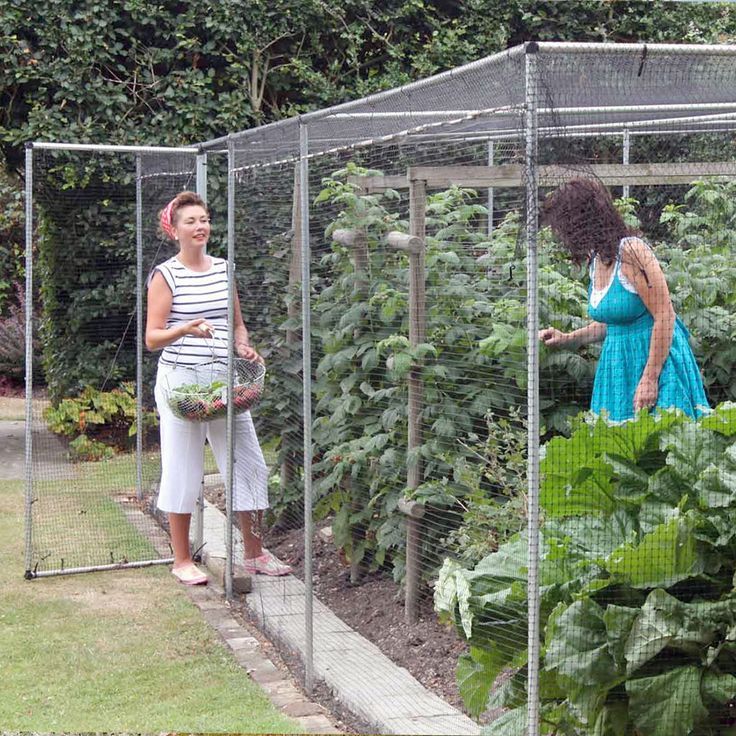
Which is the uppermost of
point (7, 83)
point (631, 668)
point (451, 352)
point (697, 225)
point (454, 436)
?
point (7, 83)

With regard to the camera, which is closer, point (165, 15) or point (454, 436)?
point (454, 436)

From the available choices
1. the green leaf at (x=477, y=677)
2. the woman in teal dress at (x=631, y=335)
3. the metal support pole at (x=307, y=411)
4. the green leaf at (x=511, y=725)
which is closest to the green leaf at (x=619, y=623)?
the green leaf at (x=511, y=725)

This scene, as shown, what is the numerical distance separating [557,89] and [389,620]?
2.93 m

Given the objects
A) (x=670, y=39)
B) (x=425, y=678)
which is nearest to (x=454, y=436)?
(x=425, y=678)

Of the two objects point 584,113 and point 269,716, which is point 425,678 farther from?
point 584,113

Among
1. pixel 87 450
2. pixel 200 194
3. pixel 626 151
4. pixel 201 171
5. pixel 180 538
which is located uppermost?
pixel 201 171

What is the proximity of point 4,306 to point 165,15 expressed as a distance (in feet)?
21.8

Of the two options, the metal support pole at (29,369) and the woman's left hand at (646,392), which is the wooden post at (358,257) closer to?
the woman's left hand at (646,392)

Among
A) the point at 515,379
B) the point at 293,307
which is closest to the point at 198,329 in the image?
the point at 293,307

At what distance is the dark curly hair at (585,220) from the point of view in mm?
3424

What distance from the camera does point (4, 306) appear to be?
1599 centimetres

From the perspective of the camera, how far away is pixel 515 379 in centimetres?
400

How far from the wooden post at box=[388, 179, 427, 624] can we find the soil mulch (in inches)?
16.2

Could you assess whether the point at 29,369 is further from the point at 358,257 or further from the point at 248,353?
the point at 358,257
